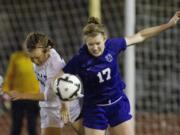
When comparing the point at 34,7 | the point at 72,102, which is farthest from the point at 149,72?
the point at 72,102

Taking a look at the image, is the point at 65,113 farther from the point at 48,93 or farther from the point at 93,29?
the point at 93,29

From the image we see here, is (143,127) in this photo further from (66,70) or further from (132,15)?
(66,70)

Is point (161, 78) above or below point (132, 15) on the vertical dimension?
below

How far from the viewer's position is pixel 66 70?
6445 millimetres

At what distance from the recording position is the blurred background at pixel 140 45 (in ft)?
30.6

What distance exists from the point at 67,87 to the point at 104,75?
0.32 metres

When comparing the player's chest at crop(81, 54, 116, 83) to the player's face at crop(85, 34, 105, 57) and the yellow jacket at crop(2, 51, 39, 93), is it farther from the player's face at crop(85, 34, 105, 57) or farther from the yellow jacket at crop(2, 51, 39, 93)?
the yellow jacket at crop(2, 51, 39, 93)

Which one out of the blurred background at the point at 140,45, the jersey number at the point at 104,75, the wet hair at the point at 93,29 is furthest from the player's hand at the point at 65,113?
the blurred background at the point at 140,45

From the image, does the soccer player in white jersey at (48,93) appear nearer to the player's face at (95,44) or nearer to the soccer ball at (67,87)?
the soccer ball at (67,87)

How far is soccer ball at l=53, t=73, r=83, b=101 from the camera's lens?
6320 mm

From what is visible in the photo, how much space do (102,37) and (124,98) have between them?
615 millimetres

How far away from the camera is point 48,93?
21.5 feet

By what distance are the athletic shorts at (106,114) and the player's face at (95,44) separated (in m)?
0.48

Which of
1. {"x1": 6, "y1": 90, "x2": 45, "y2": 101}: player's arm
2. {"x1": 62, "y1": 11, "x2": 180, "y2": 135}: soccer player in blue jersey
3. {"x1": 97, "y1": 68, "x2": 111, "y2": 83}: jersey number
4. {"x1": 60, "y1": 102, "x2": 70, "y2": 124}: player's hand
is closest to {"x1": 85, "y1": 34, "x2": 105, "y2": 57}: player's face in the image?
{"x1": 62, "y1": 11, "x2": 180, "y2": 135}: soccer player in blue jersey
